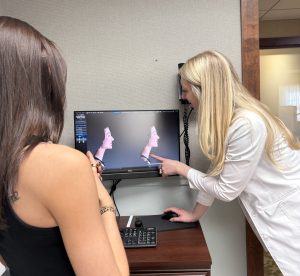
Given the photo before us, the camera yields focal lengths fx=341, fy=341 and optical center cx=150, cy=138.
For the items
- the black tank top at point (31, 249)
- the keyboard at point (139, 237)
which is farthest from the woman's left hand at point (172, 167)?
the black tank top at point (31, 249)

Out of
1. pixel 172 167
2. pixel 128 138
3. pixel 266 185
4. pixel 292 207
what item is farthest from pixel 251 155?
pixel 128 138

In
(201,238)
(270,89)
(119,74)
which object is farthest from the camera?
(270,89)

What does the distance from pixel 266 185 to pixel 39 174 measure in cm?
102

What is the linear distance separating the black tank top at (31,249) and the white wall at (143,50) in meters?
1.18

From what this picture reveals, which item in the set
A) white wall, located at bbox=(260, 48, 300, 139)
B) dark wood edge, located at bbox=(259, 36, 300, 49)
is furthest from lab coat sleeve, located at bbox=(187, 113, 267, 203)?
white wall, located at bbox=(260, 48, 300, 139)

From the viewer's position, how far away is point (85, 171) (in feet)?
2.08

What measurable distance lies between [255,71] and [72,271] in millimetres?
1421

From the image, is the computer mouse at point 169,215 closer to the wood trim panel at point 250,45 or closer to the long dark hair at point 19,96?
the wood trim panel at point 250,45

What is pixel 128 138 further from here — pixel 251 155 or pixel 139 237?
pixel 251 155

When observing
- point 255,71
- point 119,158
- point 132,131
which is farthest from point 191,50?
point 119,158

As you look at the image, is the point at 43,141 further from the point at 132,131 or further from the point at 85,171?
the point at 132,131

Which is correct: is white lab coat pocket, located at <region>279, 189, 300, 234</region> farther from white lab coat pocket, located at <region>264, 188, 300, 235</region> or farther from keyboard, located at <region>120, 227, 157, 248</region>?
keyboard, located at <region>120, 227, 157, 248</region>

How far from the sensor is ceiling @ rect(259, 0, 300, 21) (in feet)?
11.4

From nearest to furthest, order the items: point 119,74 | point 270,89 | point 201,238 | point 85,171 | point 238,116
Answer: point 85,171 < point 238,116 < point 201,238 < point 119,74 < point 270,89
